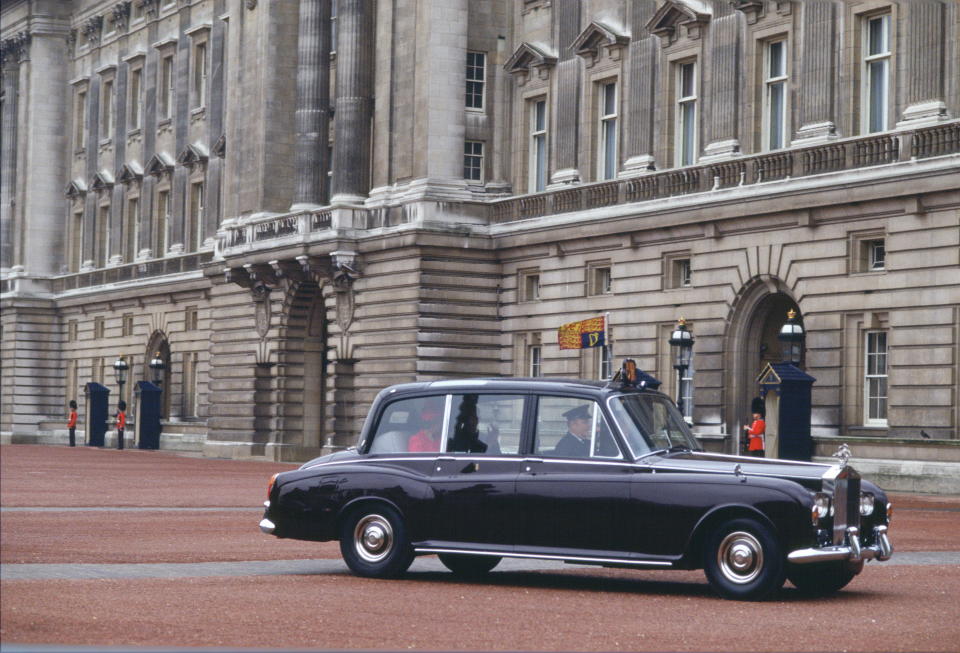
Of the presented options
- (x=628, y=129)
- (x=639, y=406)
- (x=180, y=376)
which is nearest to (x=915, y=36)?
(x=628, y=129)

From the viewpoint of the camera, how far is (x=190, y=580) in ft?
56.9

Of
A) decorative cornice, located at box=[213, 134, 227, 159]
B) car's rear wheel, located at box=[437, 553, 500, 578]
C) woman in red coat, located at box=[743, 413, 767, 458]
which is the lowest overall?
car's rear wheel, located at box=[437, 553, 500, 578]

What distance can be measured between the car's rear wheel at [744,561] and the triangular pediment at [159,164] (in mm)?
64441

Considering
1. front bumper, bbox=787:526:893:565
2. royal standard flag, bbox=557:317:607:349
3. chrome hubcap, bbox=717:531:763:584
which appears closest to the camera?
front bumper, bbox=787:526:893:565

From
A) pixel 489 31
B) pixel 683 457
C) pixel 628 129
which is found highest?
pixel 489 31

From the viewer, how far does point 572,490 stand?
17.1 meters

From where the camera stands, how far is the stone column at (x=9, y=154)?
303ft

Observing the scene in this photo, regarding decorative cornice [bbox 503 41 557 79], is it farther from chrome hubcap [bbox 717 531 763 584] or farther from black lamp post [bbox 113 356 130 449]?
chrome hubcap [bbox 717 531 763 584]

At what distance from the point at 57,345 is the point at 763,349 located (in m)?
53.8

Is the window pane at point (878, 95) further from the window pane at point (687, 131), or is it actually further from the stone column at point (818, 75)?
the window pane at point (687, 131)

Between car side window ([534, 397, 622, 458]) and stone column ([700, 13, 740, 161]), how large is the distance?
27.7m

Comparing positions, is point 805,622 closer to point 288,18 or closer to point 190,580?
point 190,580

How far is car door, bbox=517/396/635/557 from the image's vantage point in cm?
1688

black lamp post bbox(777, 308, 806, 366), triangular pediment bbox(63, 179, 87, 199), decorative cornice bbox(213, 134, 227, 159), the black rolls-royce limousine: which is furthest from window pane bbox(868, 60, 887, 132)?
triangular pediment bbox(63, 179, 87, 199)
